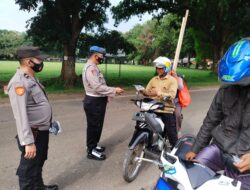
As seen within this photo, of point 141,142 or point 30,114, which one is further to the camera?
point 141,142

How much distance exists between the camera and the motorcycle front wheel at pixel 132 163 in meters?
4.91

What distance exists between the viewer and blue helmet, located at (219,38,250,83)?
221 cm

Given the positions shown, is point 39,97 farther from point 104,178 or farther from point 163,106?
point 163,106

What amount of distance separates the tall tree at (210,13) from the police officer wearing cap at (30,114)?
62.1ft

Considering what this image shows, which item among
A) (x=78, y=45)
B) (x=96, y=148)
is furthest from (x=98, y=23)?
(x=96, y=148)

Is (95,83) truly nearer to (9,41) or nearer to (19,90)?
(19,90)

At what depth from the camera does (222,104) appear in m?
2.71

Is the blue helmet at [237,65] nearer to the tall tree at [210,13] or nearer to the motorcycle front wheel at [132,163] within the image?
the motorcycle front wheel at [132,163]

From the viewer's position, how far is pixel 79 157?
6039mm

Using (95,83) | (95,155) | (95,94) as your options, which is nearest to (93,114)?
(95,94)

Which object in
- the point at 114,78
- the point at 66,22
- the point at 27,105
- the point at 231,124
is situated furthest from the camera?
the point at 114,78

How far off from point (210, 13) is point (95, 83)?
26499 millimetres

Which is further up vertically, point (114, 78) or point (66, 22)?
point (66, 22)

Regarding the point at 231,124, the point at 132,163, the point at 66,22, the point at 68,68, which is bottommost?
the point at 68,68
